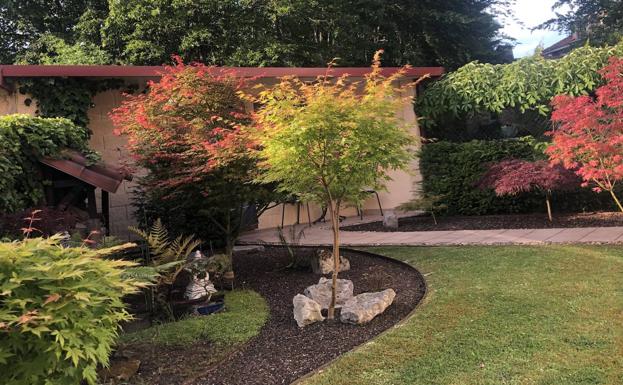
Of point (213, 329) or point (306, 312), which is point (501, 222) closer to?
point (306, 312)

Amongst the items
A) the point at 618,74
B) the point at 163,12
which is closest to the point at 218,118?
the point at 618,74

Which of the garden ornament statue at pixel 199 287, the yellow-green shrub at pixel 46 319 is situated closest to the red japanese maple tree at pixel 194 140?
the garden ornament statue at pixel 199 287

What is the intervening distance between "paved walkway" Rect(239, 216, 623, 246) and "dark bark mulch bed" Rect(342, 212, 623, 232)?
0.38m

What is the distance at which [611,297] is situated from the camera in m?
4.45

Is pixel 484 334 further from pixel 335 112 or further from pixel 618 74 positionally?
pixel 618 74

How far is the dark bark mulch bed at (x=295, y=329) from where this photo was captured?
3.59 metres

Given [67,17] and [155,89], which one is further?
[67,17]

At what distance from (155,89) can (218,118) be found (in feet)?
3.12

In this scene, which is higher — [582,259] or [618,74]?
[618,74]

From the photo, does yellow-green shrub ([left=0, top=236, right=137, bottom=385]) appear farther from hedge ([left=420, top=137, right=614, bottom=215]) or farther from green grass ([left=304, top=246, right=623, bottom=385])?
hedge ([left=420, top=137, right=614, bottom=215])

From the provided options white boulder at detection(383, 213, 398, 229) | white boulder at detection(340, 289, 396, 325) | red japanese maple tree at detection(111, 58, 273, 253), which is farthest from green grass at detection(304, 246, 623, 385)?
white boulder at detection(383, 213, 398, 229)

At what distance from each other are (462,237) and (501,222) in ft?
5.10

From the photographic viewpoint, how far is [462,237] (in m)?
8.21

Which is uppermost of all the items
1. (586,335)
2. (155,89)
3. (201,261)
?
(155,89)
